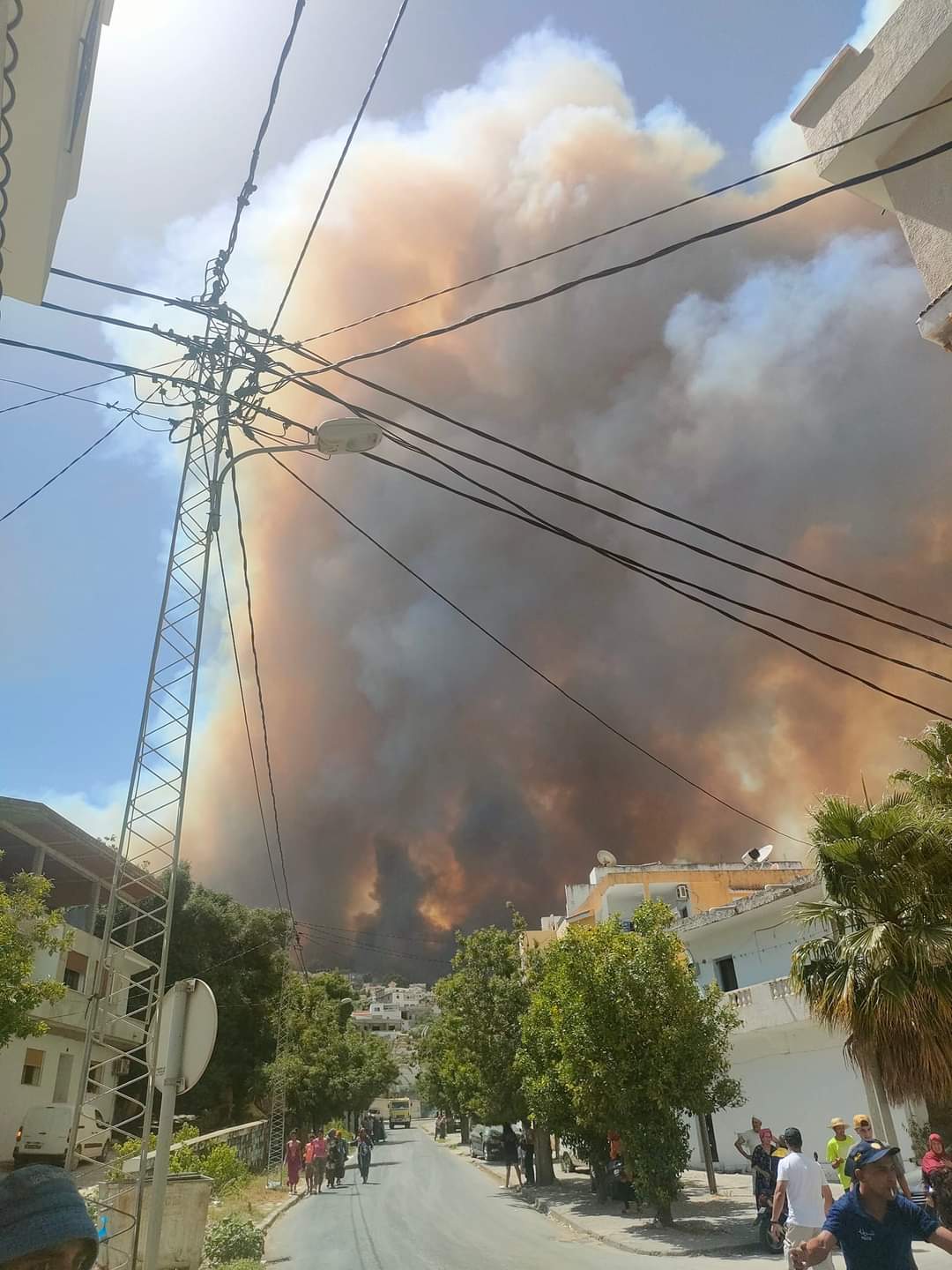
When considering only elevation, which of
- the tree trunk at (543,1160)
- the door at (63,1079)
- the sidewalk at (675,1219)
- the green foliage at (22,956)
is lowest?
the sidewalk at (675,1219)

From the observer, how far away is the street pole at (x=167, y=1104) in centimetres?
566

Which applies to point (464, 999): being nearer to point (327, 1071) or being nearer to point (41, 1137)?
point (41, 1137)

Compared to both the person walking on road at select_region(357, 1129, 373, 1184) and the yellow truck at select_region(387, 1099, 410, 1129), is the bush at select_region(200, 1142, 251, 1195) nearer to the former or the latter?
the person walking on road at select_region(357, 1129, 373, 1184)

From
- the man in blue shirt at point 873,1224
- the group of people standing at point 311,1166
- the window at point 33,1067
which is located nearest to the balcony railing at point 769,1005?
the group of people standing at point 311,1166

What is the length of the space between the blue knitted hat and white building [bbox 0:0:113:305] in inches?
167

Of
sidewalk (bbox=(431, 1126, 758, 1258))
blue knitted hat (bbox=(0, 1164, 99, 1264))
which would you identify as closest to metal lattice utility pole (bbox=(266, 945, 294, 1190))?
sidewalk (bbox=(431, 1126, 758, 1258))

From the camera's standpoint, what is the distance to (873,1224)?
4.10 metres

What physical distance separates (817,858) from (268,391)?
377 inches

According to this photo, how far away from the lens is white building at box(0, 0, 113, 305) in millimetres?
4293

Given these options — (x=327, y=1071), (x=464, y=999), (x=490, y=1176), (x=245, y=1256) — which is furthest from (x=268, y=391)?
(x=327, y=1071)

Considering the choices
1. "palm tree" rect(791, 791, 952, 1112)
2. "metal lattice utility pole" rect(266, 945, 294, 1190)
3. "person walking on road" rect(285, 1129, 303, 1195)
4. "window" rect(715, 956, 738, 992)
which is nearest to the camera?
"palm tree" rect(791, 791, 952, 1112)

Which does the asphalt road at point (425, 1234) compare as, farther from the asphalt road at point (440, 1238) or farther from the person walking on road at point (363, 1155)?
the person walking on road at point (363, 1155)

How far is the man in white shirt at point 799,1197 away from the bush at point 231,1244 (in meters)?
7.35

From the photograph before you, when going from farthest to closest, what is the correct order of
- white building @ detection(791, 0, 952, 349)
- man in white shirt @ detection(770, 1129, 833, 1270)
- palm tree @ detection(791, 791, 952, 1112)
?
palm tree @ detection(791, 791, 952, 1112) → man in white shirt @ detection(770, 1129, 833, 1270) → white building @ detection(791, 0, 952, 349)
